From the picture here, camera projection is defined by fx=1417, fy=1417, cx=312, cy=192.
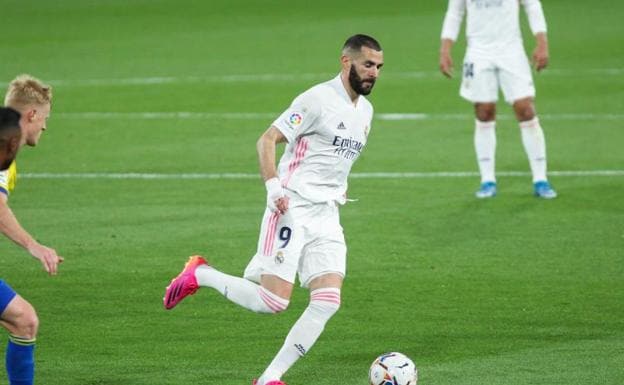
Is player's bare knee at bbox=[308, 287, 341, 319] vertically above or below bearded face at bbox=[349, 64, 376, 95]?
below

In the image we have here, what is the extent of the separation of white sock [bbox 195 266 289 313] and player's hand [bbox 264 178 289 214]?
0.56 m

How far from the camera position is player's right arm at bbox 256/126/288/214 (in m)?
8.58

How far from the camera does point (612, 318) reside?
10.4 m

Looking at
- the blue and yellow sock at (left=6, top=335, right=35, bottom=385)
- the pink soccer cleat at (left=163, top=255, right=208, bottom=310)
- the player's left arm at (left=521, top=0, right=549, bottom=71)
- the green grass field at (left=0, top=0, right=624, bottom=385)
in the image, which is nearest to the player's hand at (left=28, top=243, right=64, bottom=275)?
the blue and yellow sock at (left=6, top=335, right=35, bottom=385)

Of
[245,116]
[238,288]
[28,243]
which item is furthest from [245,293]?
[245,116]

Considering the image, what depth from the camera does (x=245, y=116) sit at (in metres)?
21.0

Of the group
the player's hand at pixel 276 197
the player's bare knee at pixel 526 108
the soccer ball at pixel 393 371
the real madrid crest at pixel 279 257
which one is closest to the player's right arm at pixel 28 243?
the player's hand at pixel 276 197

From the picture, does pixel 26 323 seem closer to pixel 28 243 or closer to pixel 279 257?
pixel 28 243

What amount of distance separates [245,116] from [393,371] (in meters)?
12.9

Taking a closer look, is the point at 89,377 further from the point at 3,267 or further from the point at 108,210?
the point at 108,210

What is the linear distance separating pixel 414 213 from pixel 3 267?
171 inches

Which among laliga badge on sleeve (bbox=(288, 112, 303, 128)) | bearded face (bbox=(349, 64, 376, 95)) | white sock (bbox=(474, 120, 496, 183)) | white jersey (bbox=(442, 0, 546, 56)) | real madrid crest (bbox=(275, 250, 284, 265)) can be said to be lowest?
white sock (bbox=(474, 120, 496, 183))

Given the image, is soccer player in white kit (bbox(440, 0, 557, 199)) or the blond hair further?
soccer player in white kit (bbox(440, 0, 557, 199))

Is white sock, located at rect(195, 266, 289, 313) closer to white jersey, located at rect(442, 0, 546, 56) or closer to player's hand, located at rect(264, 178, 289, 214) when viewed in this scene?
player's hand, located at rect(264, 178, 289, 214)
